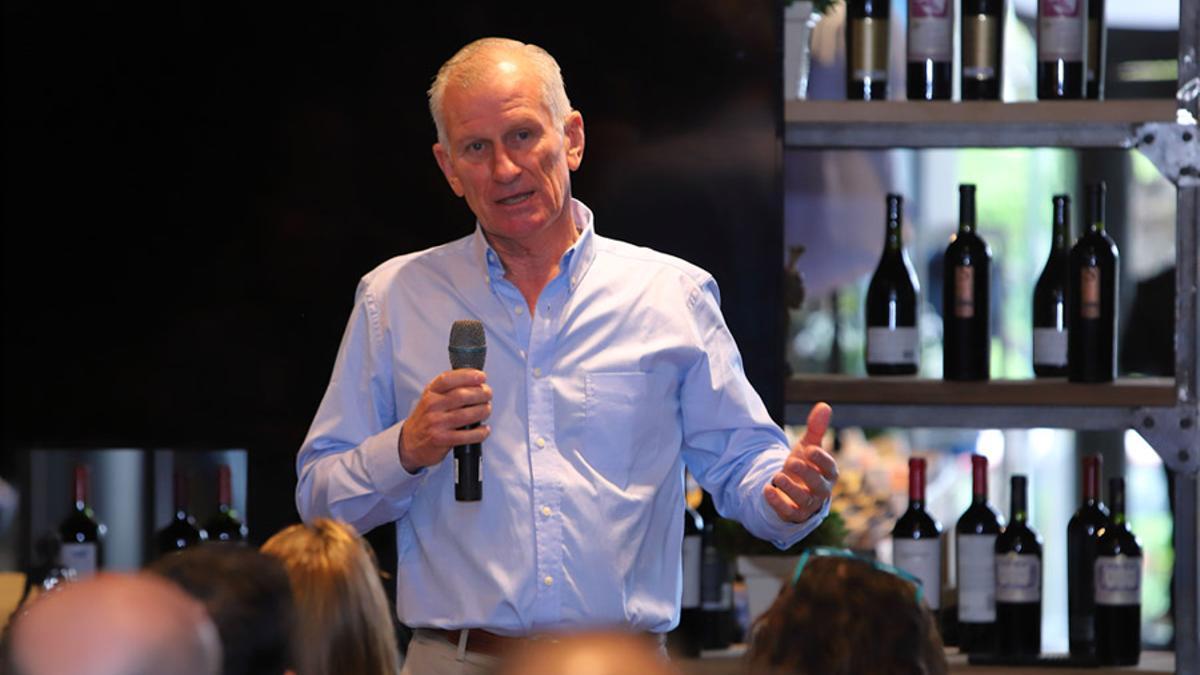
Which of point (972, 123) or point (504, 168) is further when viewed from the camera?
point (972, 123)

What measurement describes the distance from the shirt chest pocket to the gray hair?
37 centimetres

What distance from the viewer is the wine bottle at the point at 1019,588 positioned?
137 inches

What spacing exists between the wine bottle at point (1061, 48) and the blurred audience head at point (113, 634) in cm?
262

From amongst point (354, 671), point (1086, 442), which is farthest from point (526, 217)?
point (1086, 442)

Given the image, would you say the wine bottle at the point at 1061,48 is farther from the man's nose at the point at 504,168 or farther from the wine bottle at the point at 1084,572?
the man's nose at the point at 504,168

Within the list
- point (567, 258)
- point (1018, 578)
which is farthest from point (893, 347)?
point (567, 258)

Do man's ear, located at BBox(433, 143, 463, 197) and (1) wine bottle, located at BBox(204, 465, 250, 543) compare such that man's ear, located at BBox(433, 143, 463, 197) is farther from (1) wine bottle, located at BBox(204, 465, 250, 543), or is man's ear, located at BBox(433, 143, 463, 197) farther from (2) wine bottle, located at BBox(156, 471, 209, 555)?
(2) wine bottle, located at BBox(156, 471, 209, 555)

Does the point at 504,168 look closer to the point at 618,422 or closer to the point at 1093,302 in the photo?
the point at 618,422

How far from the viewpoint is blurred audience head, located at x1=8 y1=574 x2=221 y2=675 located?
1.08m

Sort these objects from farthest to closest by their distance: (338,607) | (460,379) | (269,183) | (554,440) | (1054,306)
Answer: (1054,306) < (269,183) < (554,440) < (460,379) < (338,607)

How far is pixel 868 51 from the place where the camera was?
3492mm

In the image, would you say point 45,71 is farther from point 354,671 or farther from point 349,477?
point 354,671

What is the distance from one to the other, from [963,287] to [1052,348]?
226mm

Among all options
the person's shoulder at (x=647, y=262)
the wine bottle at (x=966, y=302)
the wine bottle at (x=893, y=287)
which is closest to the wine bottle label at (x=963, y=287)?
the wine bottle at (x=966, y=302)
